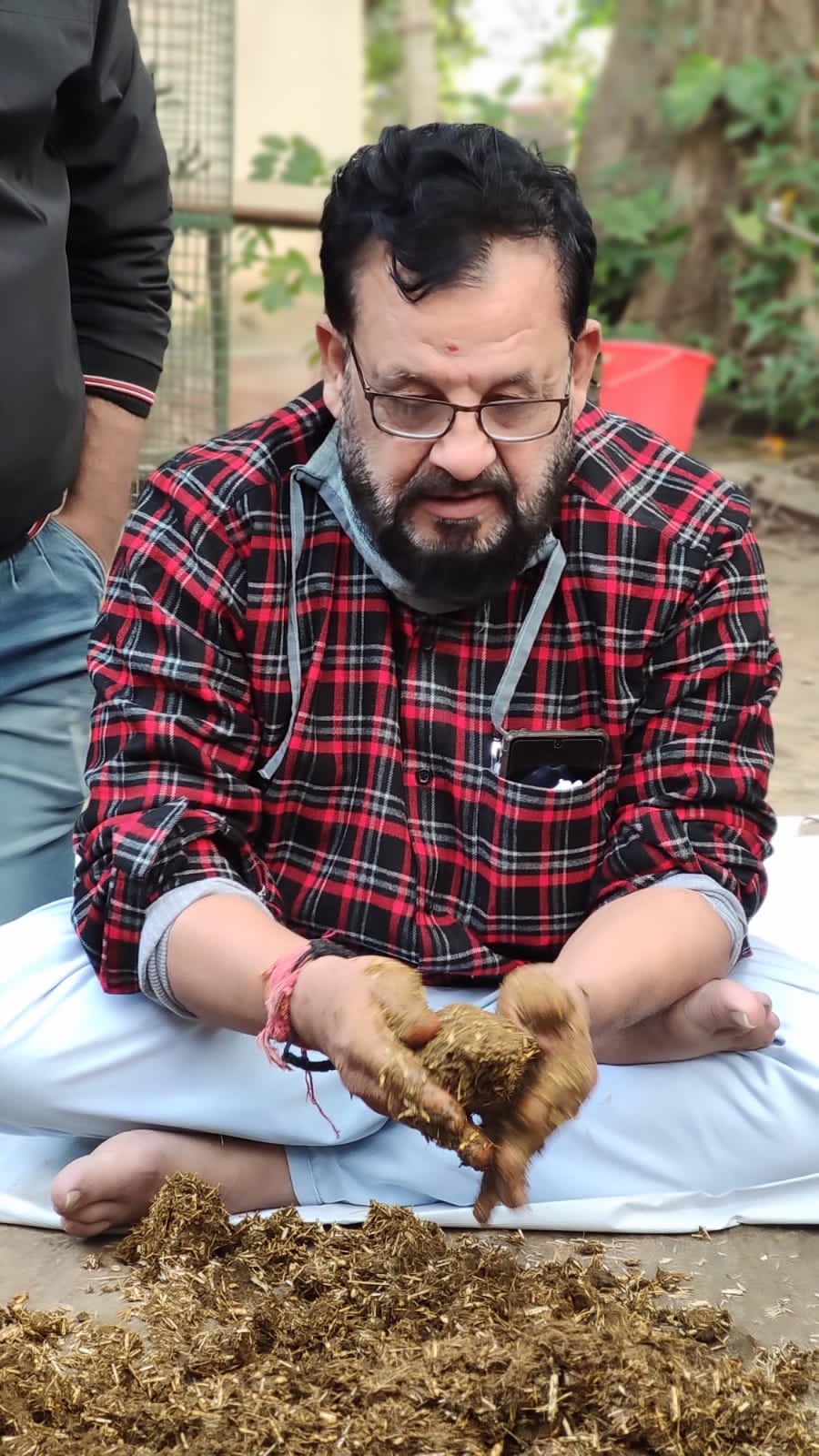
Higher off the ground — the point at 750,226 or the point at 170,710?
the point at 170,710

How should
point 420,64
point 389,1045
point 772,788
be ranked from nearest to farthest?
point 389,1045, point 772,788, point 420,64

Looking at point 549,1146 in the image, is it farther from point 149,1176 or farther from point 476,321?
point 476,321

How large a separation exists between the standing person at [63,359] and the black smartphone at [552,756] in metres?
0.93

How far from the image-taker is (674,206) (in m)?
8.65

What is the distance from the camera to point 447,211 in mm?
1979

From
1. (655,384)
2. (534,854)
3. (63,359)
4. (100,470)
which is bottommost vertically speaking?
(655,384)

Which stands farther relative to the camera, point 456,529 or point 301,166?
point 301,166

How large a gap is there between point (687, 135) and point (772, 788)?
568cm

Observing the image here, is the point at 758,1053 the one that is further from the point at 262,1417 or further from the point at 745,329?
the point at 745,329

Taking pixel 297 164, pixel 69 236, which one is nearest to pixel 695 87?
pixel 297 164

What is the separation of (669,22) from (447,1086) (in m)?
8.22

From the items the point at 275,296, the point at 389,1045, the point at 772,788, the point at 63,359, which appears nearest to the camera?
the point at 389,1045

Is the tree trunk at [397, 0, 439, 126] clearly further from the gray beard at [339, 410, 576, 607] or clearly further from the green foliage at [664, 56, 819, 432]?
the gray beard at [339, 410, 576, 607]

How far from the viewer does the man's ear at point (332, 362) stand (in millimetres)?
2156
